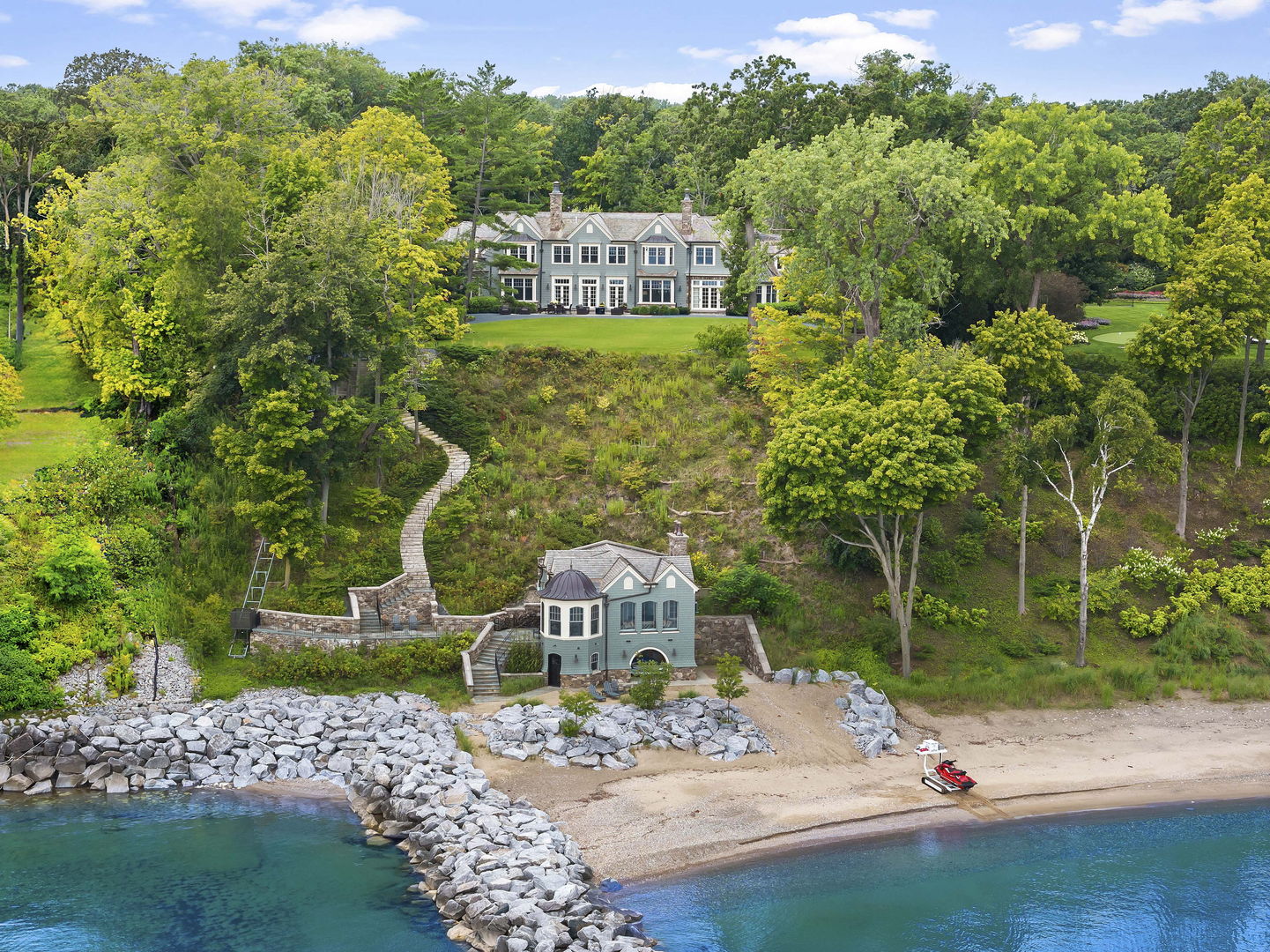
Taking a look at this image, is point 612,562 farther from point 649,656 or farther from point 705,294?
point 705,294

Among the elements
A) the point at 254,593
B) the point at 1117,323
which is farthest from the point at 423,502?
the point at 1117,323

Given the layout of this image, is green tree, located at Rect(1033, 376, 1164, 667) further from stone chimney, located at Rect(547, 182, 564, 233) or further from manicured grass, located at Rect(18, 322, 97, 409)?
manicured grass, located at Rect(18, 322, 97, 409)

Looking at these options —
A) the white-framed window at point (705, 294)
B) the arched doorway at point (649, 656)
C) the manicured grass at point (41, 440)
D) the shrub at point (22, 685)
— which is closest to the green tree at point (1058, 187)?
the arched doorway at point (649, 656)

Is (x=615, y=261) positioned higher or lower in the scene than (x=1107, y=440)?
higher

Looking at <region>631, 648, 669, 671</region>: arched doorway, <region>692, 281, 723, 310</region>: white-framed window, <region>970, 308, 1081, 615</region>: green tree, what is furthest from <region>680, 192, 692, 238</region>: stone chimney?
<region>631, 648, 669, 671</region>: arched doorway

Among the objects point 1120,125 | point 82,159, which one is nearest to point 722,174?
point 82,159

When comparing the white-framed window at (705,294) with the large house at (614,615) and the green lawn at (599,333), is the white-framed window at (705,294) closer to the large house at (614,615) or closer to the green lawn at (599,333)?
the green lawn at (599,333)
